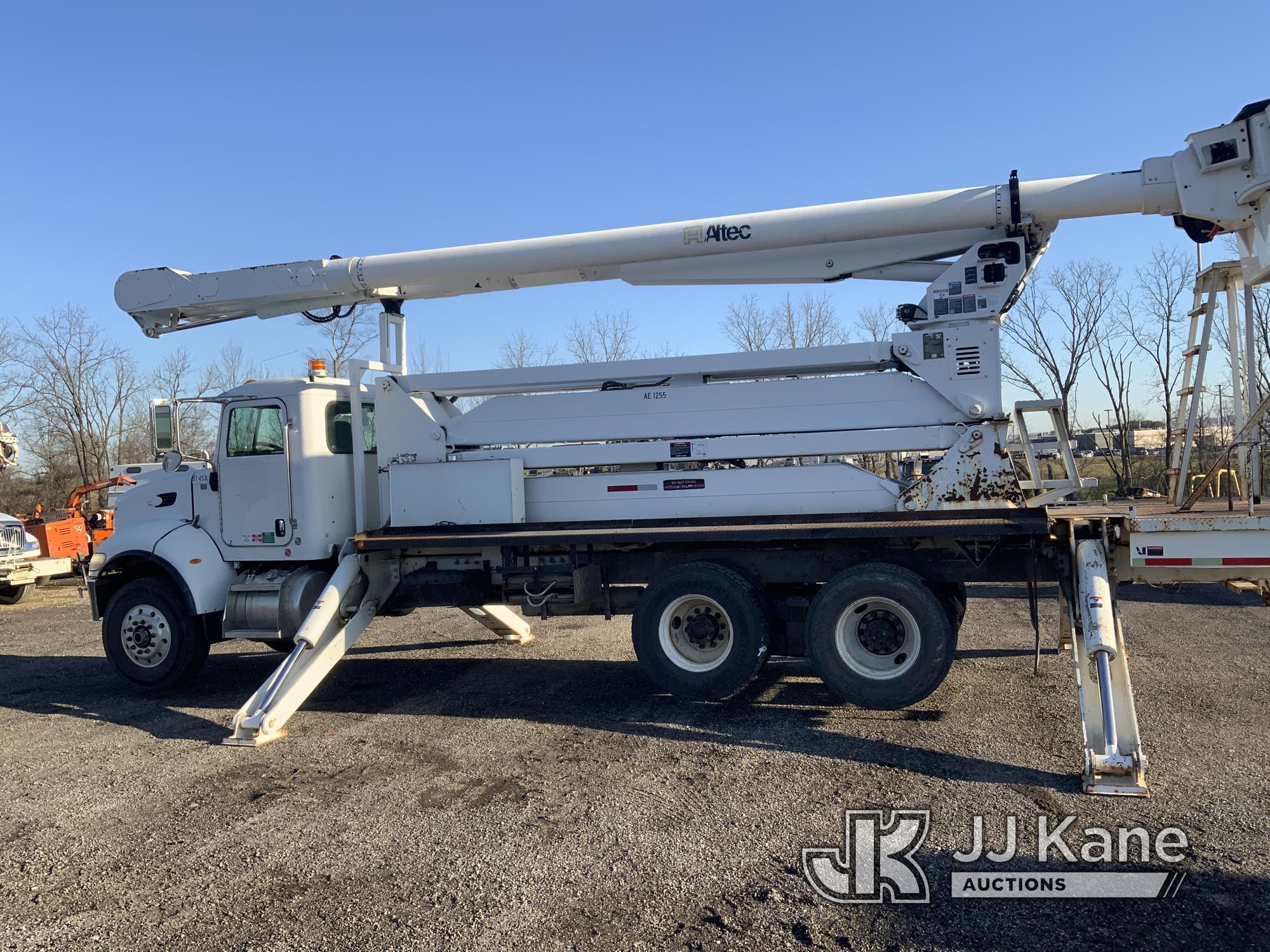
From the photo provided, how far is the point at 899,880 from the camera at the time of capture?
13.5ft

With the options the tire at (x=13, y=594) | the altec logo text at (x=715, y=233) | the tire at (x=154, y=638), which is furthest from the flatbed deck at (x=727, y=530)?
the tire at (x=13, y=594)

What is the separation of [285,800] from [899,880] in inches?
144

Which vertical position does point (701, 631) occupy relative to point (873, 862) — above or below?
above

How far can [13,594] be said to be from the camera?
17016 millimetres

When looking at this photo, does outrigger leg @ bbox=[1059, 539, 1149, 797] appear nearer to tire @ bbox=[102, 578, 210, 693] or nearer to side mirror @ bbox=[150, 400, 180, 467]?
tire @ bbox=[102, 578, 210, 693]

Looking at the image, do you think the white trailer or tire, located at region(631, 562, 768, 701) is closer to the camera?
the white trailer

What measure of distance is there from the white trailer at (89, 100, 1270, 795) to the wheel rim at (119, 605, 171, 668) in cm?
2

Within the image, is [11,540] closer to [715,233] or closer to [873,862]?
[715,233]

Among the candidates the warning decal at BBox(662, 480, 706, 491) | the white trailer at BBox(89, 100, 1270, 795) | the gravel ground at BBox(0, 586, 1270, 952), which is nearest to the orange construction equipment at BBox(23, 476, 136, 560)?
the white trailer at BBox(89, 100, 1270, 795)

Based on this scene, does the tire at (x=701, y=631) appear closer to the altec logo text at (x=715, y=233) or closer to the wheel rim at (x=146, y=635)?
the altec logo text at (x=715, y=233)

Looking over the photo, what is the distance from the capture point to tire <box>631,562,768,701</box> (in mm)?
7004

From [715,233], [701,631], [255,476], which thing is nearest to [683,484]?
[701,631]

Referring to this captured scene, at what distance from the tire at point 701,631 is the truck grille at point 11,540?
47.8 feet

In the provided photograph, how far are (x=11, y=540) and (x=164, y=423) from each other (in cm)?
1097
